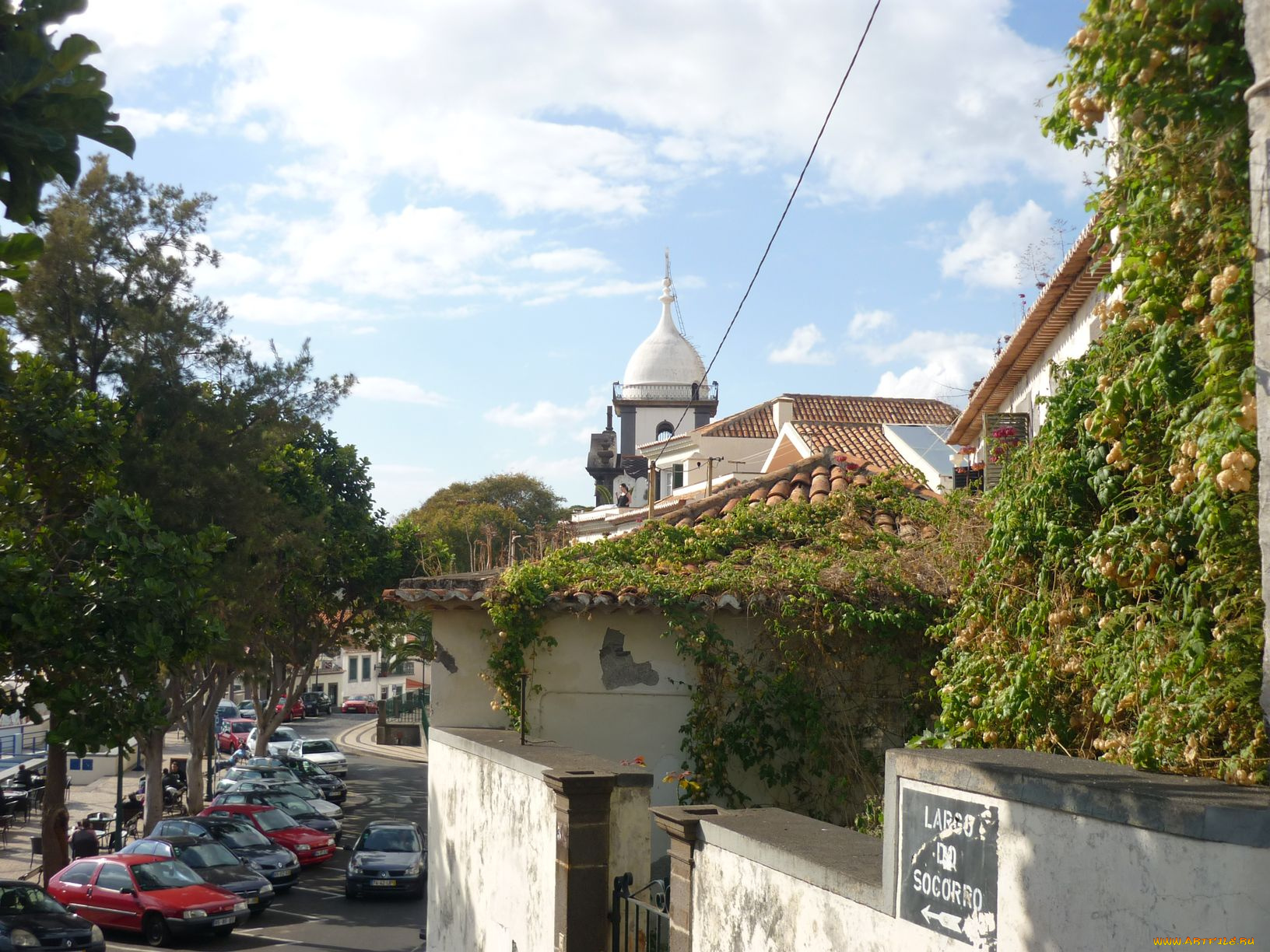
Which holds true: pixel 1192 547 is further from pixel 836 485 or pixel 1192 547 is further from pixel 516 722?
pixel 836 485

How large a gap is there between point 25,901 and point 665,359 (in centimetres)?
6722

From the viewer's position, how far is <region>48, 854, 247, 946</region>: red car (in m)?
19.5

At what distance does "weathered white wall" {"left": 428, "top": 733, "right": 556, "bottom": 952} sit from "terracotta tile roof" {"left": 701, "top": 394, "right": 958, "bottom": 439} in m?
31.4

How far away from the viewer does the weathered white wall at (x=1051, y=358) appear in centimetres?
1055

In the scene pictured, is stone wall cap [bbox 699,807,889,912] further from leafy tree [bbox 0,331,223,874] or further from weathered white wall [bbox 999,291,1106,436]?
leafy tree [bbox 0,331,223,874]

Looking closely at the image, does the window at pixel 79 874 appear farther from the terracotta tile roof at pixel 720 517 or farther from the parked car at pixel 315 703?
the parked car at pixel 315 703

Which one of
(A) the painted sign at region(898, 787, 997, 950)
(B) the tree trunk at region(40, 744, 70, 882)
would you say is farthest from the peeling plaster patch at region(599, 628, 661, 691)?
(B) the tree trunk at region(40, 744, 70, 882)

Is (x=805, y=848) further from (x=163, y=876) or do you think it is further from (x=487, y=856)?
(x=163, y=876)

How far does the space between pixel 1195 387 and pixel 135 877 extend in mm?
19951

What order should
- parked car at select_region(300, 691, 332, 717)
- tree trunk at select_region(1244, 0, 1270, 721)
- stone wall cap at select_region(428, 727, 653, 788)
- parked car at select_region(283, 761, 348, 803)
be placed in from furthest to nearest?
parked car at select_region(300, 691, 332, 717)
parked car at select_region(283, 761, 348, 803)
stone wall cap at select_region(428, 727, 653, 788)
tree trunk at select_region(1244, 0, 1270, 721)

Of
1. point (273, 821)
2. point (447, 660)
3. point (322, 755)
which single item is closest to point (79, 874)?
point (273, 821)

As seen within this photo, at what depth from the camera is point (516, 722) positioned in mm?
Result: 10867

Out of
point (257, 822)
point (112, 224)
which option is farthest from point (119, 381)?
point (257, 822)

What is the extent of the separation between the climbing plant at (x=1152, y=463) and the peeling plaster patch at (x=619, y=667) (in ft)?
14.6
